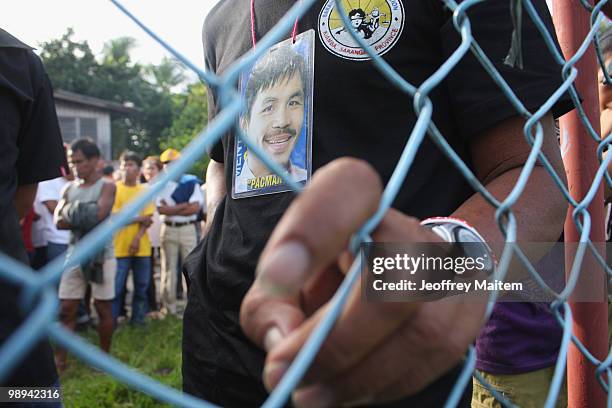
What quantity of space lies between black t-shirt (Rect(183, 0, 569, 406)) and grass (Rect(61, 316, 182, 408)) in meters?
2.36

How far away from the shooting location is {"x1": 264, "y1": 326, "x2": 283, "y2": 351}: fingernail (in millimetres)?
461

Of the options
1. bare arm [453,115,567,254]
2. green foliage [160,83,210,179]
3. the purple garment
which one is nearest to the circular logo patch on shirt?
bare arm [453,115,567,254]

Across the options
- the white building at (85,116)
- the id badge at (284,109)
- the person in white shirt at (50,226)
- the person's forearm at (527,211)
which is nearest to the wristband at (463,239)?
the person's forearm at (527,211)

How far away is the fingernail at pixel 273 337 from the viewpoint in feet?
1.51

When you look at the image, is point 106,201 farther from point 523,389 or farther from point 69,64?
point 69,64

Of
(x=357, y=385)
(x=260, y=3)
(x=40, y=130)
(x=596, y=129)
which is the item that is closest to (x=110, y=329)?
(x=40, y=130)

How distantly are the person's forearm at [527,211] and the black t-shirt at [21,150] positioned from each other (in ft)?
3.56

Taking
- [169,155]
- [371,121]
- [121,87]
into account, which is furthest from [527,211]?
[121,87]

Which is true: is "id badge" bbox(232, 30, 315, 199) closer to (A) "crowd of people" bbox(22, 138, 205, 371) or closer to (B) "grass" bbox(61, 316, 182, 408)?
(B) "grass" bbox(61, 316, 182, 408)

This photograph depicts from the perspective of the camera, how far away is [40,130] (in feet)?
5.58

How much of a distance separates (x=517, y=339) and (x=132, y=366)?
3006 mm

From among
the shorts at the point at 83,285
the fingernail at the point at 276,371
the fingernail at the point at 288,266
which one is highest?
the fingernail at the point at 288,266

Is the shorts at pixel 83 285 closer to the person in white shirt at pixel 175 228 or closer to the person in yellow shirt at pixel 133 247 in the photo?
the person in yellow shirt at pixel 133 247

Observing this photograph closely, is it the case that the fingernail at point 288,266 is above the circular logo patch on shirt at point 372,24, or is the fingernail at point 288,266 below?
below
